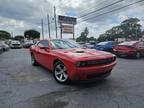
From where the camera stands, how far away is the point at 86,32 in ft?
303

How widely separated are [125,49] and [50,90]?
855 centimetres

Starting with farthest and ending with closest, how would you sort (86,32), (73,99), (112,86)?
(86,32)
(112,86)
(73,99)

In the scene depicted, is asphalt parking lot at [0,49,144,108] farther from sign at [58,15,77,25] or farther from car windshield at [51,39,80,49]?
sign at [58,15,77,25]

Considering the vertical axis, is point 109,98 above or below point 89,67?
below

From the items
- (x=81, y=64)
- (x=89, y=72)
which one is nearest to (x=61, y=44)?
(x=81, y=64)

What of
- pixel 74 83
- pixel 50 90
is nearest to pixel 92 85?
pixel 74 83

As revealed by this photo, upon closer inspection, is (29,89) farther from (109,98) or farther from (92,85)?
(109,98)

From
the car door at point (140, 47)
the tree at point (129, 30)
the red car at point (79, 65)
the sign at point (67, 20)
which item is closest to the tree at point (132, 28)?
the tree at point (129, 30)

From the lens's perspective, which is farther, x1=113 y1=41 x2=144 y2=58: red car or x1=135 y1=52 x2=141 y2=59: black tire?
x1=135 y1=52 x2=141 y2=59: black tire

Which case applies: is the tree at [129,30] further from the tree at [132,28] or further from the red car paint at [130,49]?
the red car paint at [130,49]

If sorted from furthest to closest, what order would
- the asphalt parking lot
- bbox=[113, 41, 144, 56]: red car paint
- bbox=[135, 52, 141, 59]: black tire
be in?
bbox=[135, 52, 141, 59]: black tire → bbox=[113, 41, 144, 56]: red car paint → the asphalt parking lot

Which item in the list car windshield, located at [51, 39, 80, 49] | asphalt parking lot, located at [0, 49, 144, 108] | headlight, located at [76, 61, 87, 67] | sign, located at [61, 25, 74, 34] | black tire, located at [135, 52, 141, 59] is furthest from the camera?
sign, located at [61, 25, 74, 34]

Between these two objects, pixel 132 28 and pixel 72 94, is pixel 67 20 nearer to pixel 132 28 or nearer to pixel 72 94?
pixel 72 94

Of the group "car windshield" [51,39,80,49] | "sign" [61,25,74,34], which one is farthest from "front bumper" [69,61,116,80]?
"sign" [61,25,74,34]
